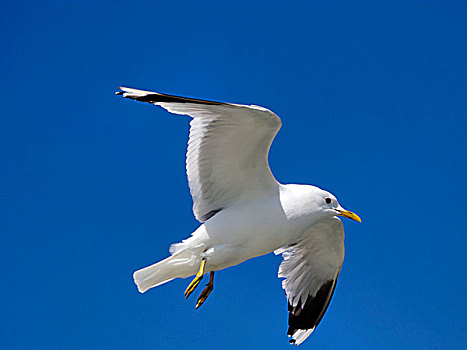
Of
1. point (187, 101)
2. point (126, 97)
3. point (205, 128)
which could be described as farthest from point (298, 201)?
point (126, 97)

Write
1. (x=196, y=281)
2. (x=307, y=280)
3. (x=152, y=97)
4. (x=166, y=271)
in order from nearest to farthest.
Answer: (x=152, y=97) < (x=196, y=281) < (x=166, y=271) < (x=307, y=280)

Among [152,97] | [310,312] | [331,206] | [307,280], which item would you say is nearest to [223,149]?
[152,97]

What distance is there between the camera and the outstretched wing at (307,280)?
7.10 meters

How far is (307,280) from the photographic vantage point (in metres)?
7.25

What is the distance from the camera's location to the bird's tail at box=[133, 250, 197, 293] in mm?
5879

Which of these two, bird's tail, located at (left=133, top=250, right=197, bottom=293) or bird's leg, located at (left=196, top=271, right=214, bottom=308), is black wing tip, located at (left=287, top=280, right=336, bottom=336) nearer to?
bird's leg, located at (left=196, top=271, right=214, bottom=308)

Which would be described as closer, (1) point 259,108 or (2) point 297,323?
(1) point 259,108

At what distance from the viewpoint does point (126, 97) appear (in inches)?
199

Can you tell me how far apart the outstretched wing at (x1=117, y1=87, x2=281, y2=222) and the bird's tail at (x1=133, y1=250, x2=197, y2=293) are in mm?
515

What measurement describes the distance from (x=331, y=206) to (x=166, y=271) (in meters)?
1.68

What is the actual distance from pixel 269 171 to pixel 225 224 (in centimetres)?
65

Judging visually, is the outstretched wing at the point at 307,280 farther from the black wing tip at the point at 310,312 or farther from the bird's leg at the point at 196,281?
the bird's leg at the point at 196,281

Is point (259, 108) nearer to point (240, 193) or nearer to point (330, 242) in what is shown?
point (240, 193)

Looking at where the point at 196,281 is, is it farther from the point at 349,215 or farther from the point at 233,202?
the point at 349,215
